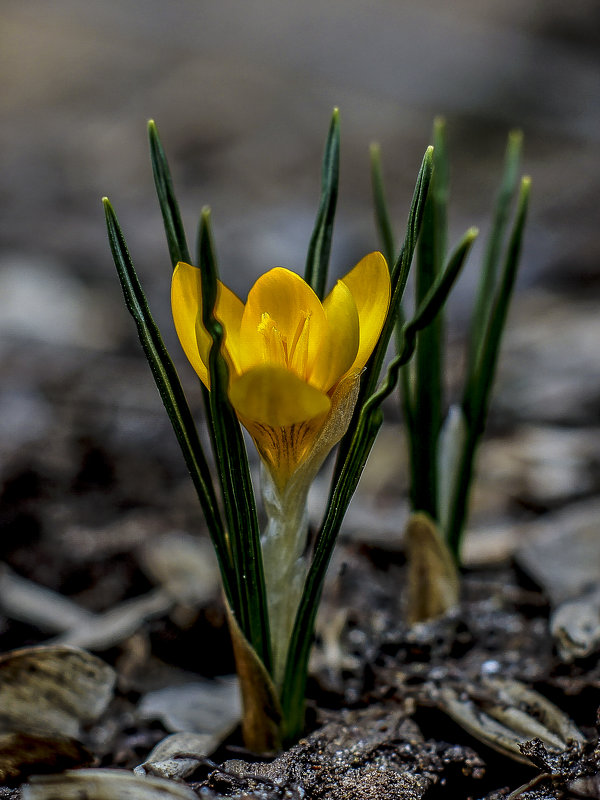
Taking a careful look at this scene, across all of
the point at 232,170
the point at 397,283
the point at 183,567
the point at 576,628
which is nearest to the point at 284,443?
the point at 397,283

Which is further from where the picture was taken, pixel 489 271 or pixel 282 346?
pixel 489 271

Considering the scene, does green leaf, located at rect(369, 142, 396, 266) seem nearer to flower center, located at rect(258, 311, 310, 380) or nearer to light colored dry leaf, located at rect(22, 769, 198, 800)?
flower center, located at rect(258, 311, 310, 380)

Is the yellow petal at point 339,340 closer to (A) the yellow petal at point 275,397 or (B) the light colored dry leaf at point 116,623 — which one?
(A) the yellow petal at point 275,397

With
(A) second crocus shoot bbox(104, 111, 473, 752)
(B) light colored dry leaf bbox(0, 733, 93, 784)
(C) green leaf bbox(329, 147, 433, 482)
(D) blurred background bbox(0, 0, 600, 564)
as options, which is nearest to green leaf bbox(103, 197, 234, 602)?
(A) second crocus shoot bbox(104, 111, 473, 752)

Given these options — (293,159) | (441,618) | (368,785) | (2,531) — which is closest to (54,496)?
(2,531)

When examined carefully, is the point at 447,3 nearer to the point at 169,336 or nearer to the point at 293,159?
the point at 293,159

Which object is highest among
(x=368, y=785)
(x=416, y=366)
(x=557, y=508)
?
(x=416, y=366)

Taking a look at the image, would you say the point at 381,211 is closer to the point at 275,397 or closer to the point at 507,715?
the point at 275,397
